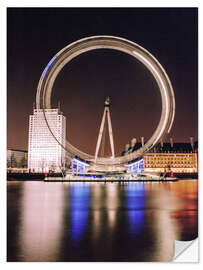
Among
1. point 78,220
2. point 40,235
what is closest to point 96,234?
point 40,235

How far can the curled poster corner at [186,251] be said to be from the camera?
398cm

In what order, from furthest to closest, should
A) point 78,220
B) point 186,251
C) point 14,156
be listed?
point 14,156 → point 78,220 → point 186,251

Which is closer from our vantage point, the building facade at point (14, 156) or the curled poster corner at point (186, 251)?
the curled poster corner at point (186, 251)

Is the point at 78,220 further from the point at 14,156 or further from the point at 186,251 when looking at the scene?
the point at 14,156

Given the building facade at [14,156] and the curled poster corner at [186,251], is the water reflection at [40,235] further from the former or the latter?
the building facade at [14,156]

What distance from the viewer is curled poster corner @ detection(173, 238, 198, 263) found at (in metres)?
3.98

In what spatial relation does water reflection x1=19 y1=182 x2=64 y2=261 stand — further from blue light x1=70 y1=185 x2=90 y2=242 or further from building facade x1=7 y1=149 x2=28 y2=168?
building facade x1=7 y1=149 x2=28 y2=168

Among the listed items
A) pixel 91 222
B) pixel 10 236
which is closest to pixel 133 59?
pixel 91 222

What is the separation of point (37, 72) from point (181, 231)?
3.61 metres

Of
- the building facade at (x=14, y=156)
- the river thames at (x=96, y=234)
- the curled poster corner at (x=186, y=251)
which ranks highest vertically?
the building facade at (x=14, y=156)

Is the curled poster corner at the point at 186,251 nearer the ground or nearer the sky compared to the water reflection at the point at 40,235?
nearer the ground

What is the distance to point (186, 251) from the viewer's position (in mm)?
4164

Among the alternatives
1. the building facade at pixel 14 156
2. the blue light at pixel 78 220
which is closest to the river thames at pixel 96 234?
the blue light at pixel 78 220
